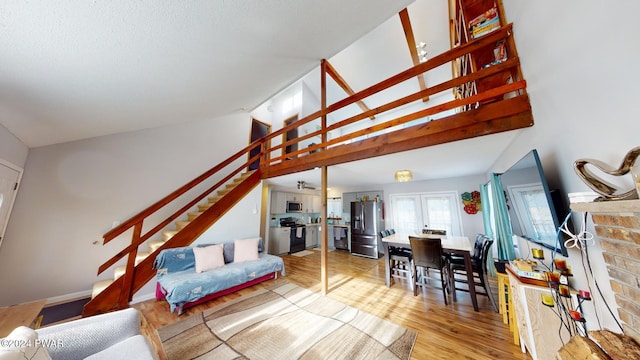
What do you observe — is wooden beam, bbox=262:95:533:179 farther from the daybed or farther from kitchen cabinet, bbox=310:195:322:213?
kitchen cabinet, bbox=310:195:322:213

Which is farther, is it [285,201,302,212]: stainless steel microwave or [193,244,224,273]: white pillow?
[285,201,302,212]: stainless steel microwave

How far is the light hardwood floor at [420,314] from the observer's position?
1877mm

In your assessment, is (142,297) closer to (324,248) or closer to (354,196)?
(324,248)

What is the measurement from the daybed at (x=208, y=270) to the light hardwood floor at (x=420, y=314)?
6.4 inches

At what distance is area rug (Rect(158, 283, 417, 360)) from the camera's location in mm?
1845

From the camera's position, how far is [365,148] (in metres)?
2.82

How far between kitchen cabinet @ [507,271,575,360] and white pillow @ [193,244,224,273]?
A: 3846 mm

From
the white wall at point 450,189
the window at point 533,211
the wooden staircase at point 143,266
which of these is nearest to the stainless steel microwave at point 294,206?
the wooden staircase at point 143,266

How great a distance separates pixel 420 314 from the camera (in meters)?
2.49

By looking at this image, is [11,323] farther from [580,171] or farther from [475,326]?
[475,326]

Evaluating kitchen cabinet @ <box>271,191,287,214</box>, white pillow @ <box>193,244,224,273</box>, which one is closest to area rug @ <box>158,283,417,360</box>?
white pillow @ <box>193,244,224,273</box>

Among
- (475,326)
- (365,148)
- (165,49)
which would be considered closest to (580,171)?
(365,148)

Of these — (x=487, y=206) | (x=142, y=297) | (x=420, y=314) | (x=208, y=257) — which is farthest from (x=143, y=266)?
(x=487, y=206)

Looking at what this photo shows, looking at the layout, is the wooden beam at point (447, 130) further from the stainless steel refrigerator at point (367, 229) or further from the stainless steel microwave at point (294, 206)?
the stainless steel microwave at point (294, 206)
